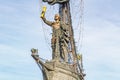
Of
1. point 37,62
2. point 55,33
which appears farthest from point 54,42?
point 37,62

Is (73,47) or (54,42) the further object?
(73,47)

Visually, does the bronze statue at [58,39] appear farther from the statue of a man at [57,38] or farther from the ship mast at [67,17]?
the ship mast at [67,17]

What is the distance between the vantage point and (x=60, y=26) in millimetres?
26469

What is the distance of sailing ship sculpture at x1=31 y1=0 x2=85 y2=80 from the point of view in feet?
81.4

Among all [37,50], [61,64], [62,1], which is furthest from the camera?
[62,1]

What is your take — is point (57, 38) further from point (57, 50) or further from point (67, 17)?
point (67, 17)

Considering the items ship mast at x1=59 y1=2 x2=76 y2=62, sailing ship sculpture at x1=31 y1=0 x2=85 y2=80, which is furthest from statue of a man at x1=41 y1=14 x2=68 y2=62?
ship mast at x1=59 y1=2 x2=76 y2=62

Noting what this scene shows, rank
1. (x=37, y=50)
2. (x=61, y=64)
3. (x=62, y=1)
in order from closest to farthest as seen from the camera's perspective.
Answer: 1. (x=37, y=50)
2. (x=61, y=64)
3. (x=62, y=1)

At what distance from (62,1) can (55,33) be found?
2.89 meters

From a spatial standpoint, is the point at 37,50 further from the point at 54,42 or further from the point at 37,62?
the point at 54,42

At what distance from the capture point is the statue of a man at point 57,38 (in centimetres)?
2578

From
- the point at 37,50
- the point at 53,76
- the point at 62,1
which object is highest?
the point at 62,1

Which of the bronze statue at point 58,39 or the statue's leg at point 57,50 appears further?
the bronze statue at point 58,39

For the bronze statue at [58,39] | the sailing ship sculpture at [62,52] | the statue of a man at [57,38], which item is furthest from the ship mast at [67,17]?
the statue of a man at [57,38]
